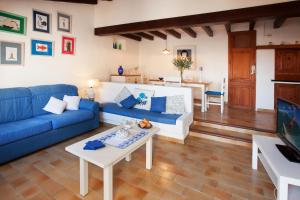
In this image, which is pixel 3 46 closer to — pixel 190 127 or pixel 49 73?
pixel 49 73

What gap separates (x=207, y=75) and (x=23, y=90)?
191 inches

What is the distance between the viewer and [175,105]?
3.67 m

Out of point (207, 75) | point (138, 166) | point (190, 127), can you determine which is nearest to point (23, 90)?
point (138, 166)

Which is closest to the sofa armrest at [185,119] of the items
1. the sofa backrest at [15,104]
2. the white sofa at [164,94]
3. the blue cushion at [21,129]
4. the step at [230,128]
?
the white sofa at [164,94]

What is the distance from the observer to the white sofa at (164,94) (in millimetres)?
3297

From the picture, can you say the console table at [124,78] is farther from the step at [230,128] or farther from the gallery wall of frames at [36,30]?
the step at [230,128]

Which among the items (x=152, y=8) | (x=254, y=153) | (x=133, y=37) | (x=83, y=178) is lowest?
(x=83, y=178)

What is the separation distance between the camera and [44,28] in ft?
12.0

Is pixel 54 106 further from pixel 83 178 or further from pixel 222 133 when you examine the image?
pixel 222 133

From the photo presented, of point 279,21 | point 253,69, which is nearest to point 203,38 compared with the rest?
point 253,69

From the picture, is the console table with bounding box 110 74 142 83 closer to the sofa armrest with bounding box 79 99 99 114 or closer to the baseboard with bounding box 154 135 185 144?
the sofa armrest with bounding box 79 99 99 114

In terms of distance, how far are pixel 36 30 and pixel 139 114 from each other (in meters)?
2.63

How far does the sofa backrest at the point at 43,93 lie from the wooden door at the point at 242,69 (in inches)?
173

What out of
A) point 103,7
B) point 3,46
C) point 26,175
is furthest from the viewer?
point 103,7
